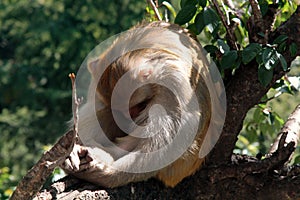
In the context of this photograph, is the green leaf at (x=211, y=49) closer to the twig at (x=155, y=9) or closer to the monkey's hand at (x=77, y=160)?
the twig at (x=155, y=9)

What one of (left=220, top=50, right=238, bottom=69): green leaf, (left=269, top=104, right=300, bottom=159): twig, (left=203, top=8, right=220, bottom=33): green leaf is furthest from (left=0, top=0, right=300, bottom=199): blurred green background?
(left=220, top=50, right=238, bottom=69): green leaf

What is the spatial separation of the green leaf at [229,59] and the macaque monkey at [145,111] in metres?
0.31

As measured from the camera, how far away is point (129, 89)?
338 cm

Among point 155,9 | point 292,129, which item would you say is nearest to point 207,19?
point 155,9

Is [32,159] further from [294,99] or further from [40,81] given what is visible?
[294,99]

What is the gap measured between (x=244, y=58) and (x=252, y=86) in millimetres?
273

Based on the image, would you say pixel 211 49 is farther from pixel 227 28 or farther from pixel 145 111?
pixel 145 111

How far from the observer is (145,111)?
10.7ft

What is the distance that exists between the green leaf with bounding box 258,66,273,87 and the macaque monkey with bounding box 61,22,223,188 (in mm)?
399

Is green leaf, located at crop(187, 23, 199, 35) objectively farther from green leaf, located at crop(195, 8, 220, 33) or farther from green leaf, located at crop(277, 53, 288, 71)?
green leaf, located at crop(277, 53, 288, 71)

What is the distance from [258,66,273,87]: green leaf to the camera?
2825mm

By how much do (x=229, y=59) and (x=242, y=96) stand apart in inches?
9.9

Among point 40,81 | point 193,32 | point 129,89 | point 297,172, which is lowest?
point 40,81

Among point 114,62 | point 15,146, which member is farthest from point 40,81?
point 114,62
